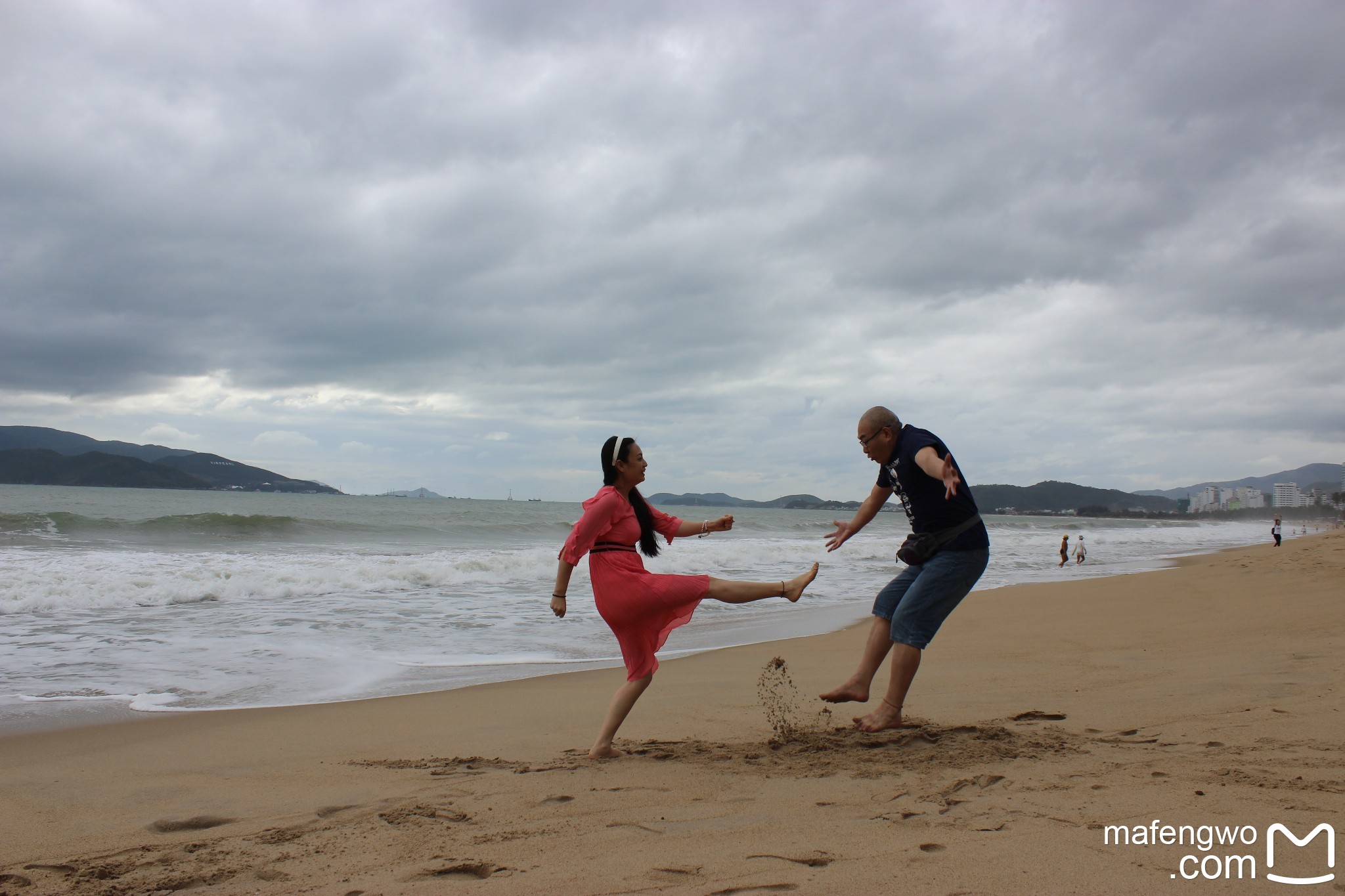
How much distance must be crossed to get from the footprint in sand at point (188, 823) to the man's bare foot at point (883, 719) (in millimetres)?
2989

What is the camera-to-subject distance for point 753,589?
12.8 ft

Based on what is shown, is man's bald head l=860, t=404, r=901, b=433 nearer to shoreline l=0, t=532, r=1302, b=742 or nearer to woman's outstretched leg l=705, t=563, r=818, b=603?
woman's outstretched leg l=705, t=563, r=818, b=603

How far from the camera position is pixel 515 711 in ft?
17.5

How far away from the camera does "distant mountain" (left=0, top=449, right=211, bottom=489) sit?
94312 millimetres

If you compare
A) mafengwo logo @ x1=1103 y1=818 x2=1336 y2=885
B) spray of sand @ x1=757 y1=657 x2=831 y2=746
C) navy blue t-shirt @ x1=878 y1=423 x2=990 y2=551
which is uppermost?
navy blue t-shirt @ x1=878 y1=423 x2=990 y2=551

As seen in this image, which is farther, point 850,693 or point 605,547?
point 850,693

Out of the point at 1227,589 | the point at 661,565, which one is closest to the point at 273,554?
the point at 661,565

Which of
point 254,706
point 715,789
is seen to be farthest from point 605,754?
point 254,706

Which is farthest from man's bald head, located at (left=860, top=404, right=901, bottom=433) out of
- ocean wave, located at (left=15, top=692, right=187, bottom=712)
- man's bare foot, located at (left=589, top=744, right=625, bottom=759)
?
ocean wave, located at (left=15, top=692, right=187, bottom=712)

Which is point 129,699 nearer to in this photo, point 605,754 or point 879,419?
point 605,754

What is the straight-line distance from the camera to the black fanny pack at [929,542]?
156 inches

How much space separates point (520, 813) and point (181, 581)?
11.7 m

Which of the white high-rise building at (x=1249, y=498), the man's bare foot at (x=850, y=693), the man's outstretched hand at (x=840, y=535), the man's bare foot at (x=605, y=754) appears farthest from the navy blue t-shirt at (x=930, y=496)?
the white high-rise building at (x=1249, y=498)

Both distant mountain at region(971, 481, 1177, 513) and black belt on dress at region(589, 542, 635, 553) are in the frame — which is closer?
black belt on dress at region(589, 542, 635, 553)
